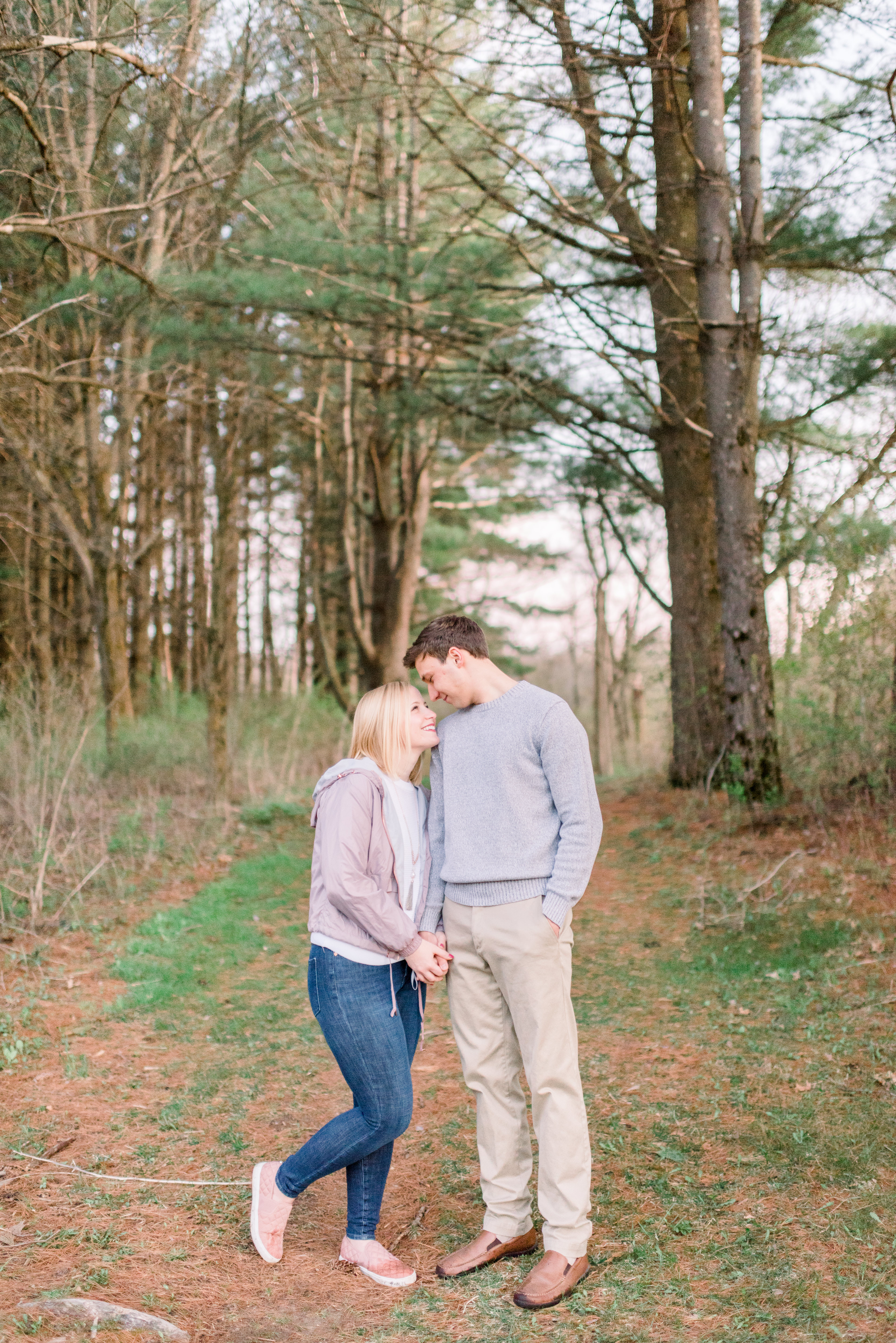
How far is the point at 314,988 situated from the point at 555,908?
2.28 feet

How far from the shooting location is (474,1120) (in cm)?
422

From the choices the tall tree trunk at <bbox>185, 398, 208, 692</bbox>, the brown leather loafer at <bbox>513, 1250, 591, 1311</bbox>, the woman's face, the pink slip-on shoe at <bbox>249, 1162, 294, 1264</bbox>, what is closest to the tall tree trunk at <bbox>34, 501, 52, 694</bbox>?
the tall tree trunk at <bbox>185, 398, 208, 692</bbox>

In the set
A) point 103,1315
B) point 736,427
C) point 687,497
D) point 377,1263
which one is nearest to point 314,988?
point 377,1263

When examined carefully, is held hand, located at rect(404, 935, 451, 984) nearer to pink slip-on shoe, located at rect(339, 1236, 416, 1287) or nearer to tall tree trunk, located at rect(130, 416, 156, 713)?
pink slip-on shoe, located at rect(339, 1236, 416, 1287)

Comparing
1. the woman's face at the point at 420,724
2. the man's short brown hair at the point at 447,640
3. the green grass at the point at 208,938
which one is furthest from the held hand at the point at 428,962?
the green grass at the point at 208,938

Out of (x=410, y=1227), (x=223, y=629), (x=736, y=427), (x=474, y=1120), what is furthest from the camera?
(x=223, y=629)

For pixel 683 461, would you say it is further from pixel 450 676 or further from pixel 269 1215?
pixel 269 1215

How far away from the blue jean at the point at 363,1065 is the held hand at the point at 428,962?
0.08m

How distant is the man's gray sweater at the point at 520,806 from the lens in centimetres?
285

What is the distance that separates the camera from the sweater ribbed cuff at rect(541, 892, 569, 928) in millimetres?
2822

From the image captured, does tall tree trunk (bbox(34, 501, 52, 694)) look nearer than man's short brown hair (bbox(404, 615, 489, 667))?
No

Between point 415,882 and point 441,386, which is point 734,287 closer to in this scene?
point 441,386

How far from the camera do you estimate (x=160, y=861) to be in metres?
8.24

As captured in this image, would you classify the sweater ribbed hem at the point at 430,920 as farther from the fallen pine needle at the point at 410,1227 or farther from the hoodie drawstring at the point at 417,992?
the fallen pine needle at the point at 410,1227
